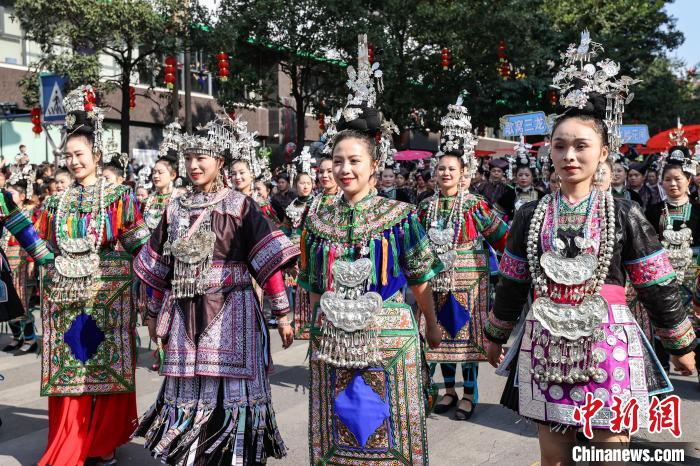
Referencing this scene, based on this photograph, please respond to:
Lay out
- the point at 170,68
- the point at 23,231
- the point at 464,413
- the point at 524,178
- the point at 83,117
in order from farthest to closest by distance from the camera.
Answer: the point at 170,68 → the point at 524,178 → the point at 464,413 → the point at 23,231 → the point at 83,117

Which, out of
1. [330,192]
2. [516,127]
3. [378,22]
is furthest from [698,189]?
[378,22]

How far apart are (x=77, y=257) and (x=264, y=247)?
1547 millimetres

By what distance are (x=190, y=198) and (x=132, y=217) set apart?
2.95 ft

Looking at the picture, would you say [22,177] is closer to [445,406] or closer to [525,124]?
[445,406]

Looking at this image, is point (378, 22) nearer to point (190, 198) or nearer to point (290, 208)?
point (290, 208)

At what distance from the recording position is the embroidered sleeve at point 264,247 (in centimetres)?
448

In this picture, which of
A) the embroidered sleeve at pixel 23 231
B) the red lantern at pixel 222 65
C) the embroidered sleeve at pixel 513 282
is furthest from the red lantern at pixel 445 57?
the embroidered sleeve at pixel 513 282

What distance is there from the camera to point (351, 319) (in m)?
3.71

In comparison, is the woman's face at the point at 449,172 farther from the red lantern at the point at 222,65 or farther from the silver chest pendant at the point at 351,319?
the red lantern at the point at 222,65

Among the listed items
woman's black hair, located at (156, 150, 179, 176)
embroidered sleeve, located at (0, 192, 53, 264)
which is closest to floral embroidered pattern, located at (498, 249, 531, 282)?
embroidered sleeve, located at (0, 192, 53, 264)

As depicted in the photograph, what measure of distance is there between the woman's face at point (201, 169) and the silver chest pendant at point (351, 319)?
1.29 metres

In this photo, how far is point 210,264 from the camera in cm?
448

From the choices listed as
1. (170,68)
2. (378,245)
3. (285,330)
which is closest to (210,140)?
(285,330)

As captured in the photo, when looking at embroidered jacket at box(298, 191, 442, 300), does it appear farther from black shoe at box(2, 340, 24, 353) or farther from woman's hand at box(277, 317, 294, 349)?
black shoe at box(2, 340, 24, 353)
